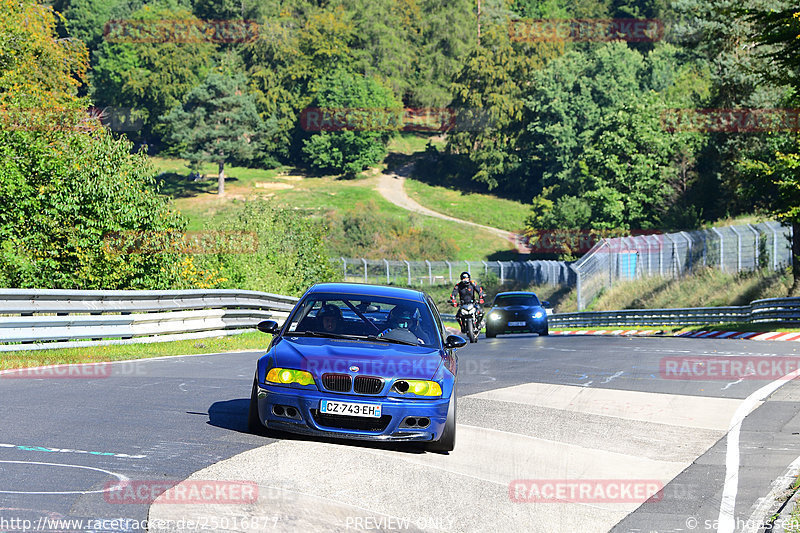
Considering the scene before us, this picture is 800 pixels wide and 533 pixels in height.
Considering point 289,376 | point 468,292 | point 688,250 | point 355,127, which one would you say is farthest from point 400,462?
point 355,127

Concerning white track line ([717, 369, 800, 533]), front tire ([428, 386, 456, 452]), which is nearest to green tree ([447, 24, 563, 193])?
white track line ([717, 369, 800, 533])

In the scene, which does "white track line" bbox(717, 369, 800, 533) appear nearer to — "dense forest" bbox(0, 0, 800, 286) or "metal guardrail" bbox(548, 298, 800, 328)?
"metal guardrail" bbox(548, 298, 800, 328)

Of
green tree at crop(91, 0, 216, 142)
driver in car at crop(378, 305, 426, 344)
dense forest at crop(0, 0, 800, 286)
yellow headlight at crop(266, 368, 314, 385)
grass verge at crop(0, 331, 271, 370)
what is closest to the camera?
yellow headlight at crop(266, 368, 314, 385)

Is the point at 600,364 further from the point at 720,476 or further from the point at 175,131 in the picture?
the point at 175,131

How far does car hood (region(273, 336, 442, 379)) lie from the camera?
823 centimetres

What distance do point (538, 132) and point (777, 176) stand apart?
2891 inches

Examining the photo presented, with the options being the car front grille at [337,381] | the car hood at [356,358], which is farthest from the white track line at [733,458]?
the car front grille at [337,381]

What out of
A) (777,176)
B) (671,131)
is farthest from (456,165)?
(777,176)
